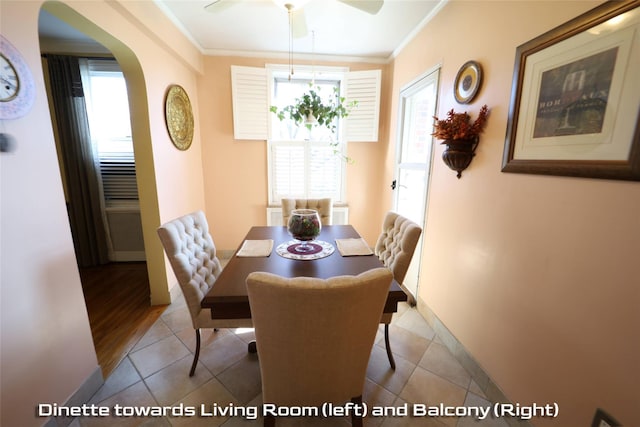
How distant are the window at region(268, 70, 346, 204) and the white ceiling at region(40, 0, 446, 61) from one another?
343mm

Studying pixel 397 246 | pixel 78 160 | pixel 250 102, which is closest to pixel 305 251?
pixel 397 246

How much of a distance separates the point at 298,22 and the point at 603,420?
8.67 ft

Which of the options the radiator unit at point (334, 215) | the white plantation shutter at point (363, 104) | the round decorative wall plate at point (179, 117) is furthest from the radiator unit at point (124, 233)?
the white plantation shutter at point (363, 104)

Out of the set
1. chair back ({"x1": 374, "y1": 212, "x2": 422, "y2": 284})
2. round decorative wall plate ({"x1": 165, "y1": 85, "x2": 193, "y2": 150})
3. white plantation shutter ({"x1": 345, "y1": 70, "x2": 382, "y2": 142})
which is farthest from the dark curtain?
chair back ({"x1": 374, "y1": 212, "x2": 422, "y2": 284})

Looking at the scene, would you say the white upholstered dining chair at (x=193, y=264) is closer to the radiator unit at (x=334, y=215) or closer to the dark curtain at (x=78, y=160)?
the radiator unit at (x=334, y=215)

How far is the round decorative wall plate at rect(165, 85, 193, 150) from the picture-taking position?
7.62 ft

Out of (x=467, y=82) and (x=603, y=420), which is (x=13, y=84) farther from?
A: (x=603, y=420)

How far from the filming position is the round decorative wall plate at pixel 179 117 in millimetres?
2322

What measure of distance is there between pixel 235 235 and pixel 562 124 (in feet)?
10.8

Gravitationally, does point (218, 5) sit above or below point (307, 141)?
above

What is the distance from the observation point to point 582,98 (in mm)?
1003

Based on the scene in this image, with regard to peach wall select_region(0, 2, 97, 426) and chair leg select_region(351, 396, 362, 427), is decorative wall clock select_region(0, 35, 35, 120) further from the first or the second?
chair leg select_region(351, 396, 362, 427)

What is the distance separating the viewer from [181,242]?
1469mm

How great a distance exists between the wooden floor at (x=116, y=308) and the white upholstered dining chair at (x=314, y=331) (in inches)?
55.8
